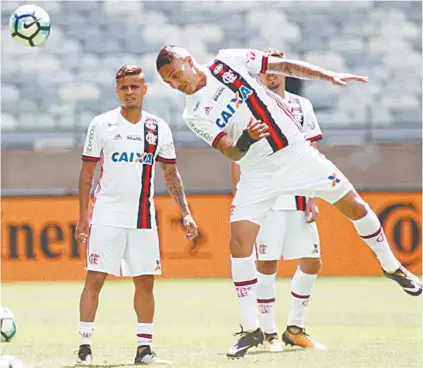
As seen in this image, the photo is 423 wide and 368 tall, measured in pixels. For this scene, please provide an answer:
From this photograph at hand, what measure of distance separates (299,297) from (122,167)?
187 cm

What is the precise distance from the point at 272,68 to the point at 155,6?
43.2ft

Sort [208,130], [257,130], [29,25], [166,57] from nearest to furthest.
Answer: [257,130], [166,57], [208,130], [29,25]

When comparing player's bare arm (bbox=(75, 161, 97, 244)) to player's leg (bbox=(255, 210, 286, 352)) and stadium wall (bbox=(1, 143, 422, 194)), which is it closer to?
player's leg (bbox=(255, 210, 286, 352))

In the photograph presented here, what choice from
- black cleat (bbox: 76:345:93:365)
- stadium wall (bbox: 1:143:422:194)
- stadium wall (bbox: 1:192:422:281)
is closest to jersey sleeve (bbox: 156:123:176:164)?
black cleat (bbox: 76:345:93:365)

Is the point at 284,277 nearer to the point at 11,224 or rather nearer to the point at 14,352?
the point at 11,224

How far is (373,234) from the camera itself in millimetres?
7242

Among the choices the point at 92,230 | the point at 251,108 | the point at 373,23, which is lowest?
the point at 92,230

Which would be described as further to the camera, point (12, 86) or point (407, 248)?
point (12, 86)

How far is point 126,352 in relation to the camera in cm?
793

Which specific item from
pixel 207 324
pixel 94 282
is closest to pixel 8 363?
pixel 94 282

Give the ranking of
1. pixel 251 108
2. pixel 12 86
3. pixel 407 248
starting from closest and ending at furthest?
pixel 251 108 < pixel 407 248 < pixel 12 86

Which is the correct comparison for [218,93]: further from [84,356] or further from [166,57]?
[84,356]

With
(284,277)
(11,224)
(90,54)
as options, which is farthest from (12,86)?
(284,277)

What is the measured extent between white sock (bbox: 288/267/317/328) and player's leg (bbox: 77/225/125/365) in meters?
1.63
